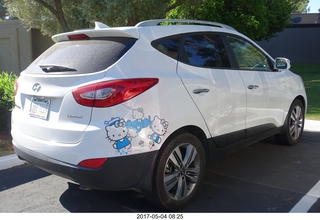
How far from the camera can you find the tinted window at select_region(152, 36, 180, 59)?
10.7 feet

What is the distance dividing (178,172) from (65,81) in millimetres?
1414

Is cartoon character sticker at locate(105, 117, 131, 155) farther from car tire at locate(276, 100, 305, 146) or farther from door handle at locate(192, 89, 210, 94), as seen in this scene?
car tire at locate(276, 100, 305, 146)

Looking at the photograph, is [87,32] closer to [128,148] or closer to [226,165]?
[128,148]

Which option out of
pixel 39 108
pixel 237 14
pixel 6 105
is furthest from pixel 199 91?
pixel 237 14

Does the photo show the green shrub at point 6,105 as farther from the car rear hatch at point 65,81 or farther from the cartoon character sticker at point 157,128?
the cartoon character sticker at point 157,128

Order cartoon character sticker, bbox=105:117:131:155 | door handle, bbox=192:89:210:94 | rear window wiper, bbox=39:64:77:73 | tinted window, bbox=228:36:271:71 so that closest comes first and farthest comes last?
1. cartoon character sticker, bbox=105:117:131:155
2. rear window wiper, bbox=39:64:77:73
3. door handle, bbox=192:89:210:94
4. tinted window, bbox=228:36:271:71

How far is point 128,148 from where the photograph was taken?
284 centimetres

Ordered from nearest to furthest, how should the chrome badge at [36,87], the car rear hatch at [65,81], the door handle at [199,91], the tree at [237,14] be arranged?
the car rear hatch at [65,81] → the chrome badge at [36,87] → the door handle at [199,91] → the tree at [237,14]

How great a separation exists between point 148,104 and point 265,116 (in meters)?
2.31

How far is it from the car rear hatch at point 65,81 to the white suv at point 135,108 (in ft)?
0.03

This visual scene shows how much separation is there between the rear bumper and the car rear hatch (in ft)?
0.80

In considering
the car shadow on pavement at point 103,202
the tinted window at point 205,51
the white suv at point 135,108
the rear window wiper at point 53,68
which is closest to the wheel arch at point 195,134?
the white suv at point 135,108

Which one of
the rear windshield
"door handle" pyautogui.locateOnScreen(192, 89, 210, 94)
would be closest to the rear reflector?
the rear windshield

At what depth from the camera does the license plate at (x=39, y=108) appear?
122 inches
